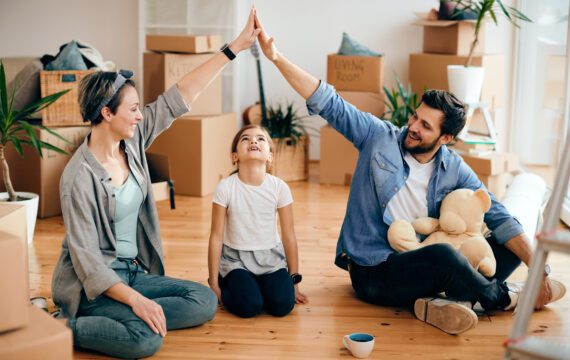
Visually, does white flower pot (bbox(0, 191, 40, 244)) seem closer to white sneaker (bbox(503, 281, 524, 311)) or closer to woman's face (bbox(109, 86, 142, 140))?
woman's face (bbox(109, 86, 142, 140))

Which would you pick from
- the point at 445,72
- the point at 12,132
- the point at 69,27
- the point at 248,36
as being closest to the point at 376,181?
the point at 248,36

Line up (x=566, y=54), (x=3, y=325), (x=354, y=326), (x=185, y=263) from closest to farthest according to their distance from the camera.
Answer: (x=3, y=325) → (x=354, y=326) → (x=185, y=263) → (x=566, y=54)

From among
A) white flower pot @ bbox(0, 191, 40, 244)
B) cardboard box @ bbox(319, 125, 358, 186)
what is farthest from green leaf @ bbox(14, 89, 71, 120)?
cardboard box @ bbox(319, 125, 358, 186)

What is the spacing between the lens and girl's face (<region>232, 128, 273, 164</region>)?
10.3 ft

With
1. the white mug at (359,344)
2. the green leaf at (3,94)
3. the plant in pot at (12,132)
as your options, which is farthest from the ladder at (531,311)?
the green leaf at (3,94)

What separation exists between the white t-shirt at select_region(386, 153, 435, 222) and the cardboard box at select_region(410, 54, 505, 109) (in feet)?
7.21

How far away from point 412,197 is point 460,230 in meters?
0.23

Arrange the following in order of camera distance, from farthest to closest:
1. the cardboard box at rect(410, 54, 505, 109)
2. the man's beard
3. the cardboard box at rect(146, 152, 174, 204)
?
the cardboard box at rect(410, 54, 505, 109), the cardboard box at rect(146, 152, 174, 204), the man's beard

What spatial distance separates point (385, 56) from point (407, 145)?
10.0 ft

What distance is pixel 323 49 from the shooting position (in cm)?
619

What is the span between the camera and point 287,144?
567 cm

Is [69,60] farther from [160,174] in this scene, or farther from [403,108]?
[403,108]

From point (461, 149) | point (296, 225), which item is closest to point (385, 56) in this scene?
point (461, 149)

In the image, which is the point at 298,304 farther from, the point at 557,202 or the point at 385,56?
the point at 385,56
